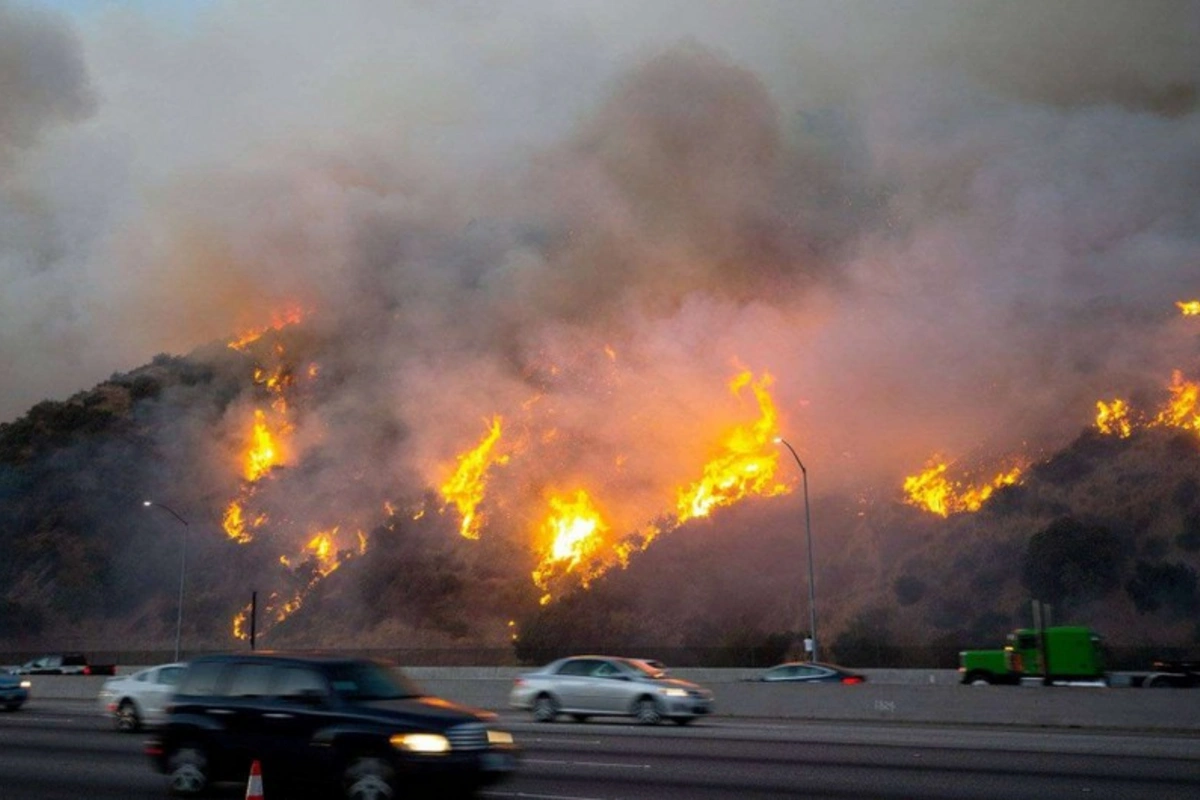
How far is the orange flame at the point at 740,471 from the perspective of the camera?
80875 millimetres

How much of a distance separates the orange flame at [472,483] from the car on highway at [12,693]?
54.3 meters

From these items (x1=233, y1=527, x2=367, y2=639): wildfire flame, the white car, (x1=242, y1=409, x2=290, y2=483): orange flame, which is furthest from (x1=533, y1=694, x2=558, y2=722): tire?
(x1=242, y1=409, x2=290, y2=483): orange flame

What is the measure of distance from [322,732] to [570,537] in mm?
71356

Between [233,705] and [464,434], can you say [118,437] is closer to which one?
[464,434]

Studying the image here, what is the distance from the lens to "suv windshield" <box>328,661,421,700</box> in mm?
12281

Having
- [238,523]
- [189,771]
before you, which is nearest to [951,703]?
[189,771]

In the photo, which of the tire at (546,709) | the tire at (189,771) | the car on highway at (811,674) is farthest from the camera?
the car on highway at (811,674)

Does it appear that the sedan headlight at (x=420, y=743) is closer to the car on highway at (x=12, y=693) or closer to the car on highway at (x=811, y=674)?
the car on highway at (x=12, y=693)

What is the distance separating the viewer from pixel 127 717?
24.7 metres

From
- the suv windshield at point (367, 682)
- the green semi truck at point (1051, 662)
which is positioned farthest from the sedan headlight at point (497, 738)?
the green semi truck at point (1051, 662)

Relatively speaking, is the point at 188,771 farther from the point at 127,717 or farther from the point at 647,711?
the point at 647,711

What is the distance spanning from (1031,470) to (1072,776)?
6335 centimetres

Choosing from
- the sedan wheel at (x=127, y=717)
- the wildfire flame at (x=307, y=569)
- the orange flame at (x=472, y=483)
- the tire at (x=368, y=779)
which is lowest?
the tire at (x=368, y=779)

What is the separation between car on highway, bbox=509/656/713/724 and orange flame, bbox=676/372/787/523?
53.6m
